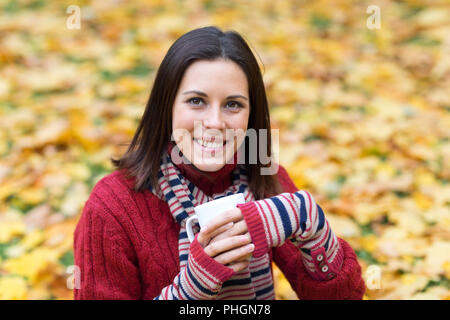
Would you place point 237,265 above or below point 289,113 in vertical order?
below

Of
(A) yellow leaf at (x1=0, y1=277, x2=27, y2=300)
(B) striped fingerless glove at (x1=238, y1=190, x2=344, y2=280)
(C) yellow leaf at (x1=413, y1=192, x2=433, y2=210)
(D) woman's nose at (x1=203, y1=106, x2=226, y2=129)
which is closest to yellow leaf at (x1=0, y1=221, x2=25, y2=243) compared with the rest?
(A) yellow leaf at (x1=0, y1=277, x2=27, y2=300)

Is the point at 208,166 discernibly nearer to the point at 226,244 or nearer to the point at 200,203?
the point at 200,203

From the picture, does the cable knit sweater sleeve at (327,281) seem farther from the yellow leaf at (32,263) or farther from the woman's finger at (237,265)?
the yellow leaf at (32,263)

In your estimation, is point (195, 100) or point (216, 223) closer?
point (216, 223)

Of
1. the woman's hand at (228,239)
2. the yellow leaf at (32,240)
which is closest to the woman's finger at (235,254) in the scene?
the woman's hand at (228,239)

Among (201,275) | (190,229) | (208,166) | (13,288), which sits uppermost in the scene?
(208,166)

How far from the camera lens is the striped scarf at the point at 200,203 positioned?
5.07ft

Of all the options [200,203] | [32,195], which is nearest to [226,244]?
[200,203]

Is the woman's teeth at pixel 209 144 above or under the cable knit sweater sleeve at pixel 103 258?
above

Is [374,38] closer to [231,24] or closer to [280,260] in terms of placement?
[231,24]

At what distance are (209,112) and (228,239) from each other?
0.43 m

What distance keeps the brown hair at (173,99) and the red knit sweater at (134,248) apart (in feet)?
0.27

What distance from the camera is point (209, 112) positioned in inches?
60.4

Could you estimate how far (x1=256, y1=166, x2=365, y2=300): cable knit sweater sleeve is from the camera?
5.13 feet
